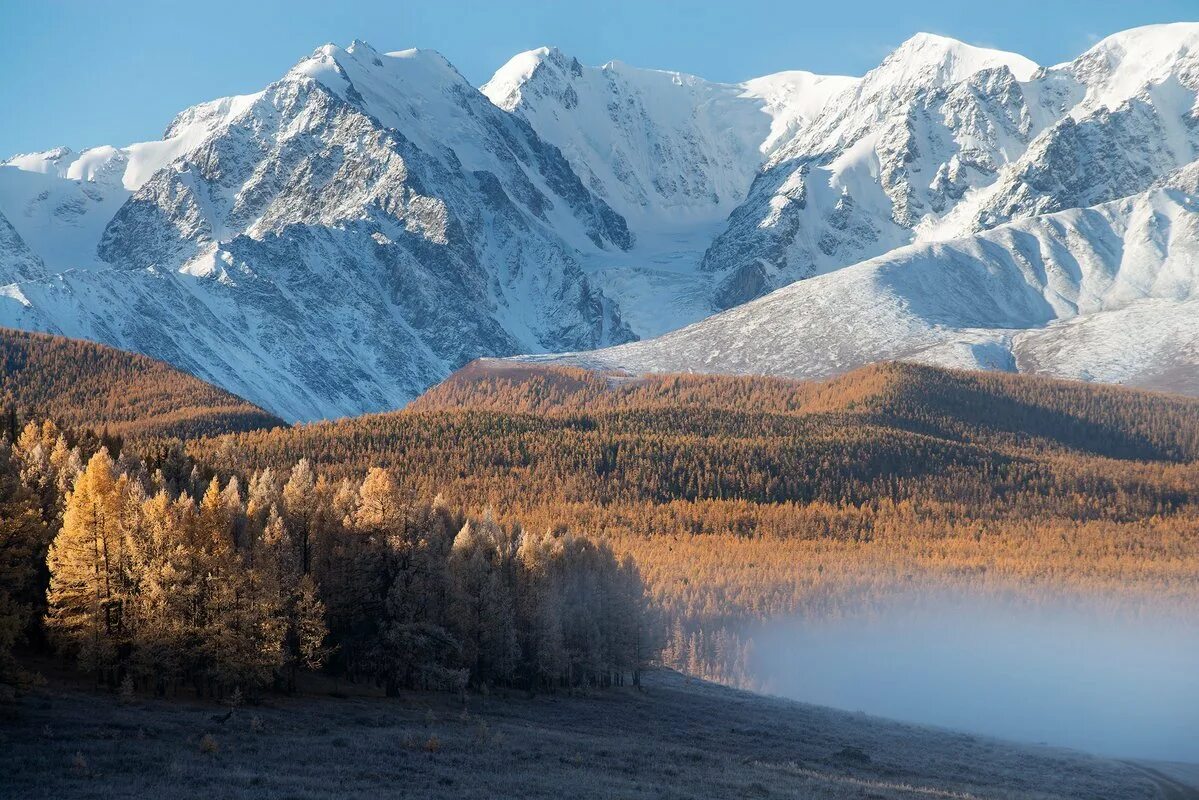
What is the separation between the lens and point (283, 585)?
75.1 metres

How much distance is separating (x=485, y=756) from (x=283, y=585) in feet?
78.8

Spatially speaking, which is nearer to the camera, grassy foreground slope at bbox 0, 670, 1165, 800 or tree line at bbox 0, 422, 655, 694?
grassy foreground slope at bbox 0, 670, 1165, 800

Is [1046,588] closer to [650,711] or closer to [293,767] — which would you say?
[650,711]

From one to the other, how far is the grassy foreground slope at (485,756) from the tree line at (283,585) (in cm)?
389

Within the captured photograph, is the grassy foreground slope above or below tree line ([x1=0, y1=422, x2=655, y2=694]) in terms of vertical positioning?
below

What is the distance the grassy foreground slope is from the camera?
45812 mm

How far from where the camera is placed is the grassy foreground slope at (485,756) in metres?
45.8

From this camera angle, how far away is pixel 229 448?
173750 millimetres

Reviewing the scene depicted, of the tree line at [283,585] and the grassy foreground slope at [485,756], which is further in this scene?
the tree line at [283,585]

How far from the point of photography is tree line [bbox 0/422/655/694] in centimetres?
6619

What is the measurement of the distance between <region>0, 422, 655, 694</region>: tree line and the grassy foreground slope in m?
3.89

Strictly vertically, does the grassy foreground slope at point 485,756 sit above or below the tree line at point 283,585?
below

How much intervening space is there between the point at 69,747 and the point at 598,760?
72.7ft

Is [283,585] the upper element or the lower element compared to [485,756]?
upper
